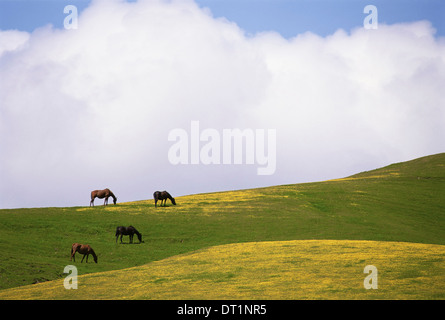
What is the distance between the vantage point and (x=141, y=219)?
5919 centimetres

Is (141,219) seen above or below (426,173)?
below

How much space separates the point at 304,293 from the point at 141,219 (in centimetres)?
3630

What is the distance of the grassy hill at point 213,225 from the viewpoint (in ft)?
140

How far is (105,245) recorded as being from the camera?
162ft

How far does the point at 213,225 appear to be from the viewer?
57.0 m

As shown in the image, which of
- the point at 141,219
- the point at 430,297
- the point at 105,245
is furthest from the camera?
the point at 141,219

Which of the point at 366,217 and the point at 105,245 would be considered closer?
the point at 105,245

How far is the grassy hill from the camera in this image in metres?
42.5
